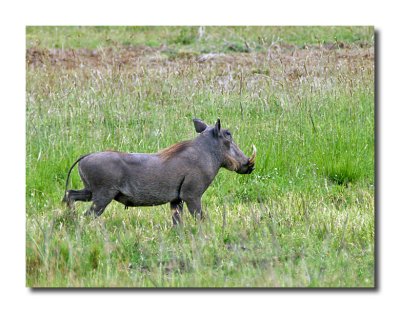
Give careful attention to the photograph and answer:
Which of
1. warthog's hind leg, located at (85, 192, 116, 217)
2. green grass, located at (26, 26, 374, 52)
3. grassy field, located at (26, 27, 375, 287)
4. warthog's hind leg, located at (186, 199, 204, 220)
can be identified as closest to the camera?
grassy field, located at (26, 27, 375, 287)

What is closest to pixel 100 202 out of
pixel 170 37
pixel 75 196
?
pixel 75 196

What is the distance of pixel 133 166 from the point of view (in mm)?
6227

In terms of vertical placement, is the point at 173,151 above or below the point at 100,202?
above

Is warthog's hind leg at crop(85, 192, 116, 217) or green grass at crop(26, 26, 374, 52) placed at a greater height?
green grass at crop(26, 26, 374, 52)

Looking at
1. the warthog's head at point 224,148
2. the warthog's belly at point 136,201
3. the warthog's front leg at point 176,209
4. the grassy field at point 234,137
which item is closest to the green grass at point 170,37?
the grassy field at point 234,137

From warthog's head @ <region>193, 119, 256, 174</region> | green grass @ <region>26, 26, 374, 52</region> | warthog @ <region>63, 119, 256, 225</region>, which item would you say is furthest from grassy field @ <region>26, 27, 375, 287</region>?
warthog's head @ <region>193, 119, 256, 174</region>

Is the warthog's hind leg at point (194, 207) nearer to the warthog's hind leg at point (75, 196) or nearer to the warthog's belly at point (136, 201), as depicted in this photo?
the warthog's belly at point (136, 201)

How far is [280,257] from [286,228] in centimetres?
62

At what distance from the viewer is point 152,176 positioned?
20.4 feet

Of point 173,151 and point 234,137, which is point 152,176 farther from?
point 234,137

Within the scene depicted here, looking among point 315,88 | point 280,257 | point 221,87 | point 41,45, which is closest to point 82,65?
point 41,45

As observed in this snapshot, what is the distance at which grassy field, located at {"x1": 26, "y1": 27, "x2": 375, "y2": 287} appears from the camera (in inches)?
230

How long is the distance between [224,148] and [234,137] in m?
1.53

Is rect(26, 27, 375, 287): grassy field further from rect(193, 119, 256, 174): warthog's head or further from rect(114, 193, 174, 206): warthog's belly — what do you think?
rect(193, 119, 256, 174): warthog's head
